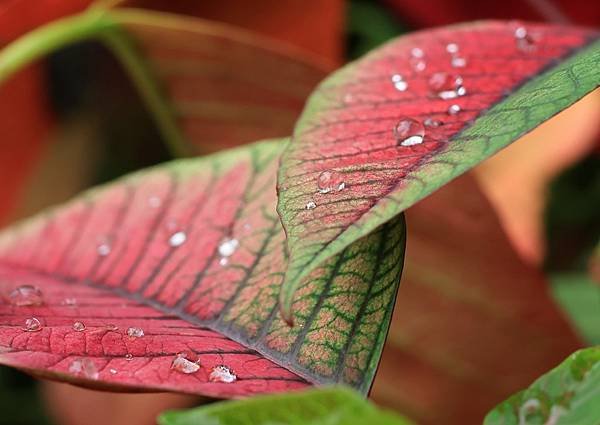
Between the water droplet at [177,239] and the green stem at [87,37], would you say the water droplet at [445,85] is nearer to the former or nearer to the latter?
the water droplet at [177,239]

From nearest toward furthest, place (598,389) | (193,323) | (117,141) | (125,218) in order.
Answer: (598,389) < (193,323) < (125,218) < (117,141)

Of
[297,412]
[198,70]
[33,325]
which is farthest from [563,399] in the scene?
[198,70]

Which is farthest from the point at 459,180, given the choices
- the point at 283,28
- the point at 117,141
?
the point at 117,141

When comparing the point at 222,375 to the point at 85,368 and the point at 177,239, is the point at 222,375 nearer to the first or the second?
the point at 85,368

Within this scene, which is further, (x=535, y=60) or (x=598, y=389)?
(x=535, y=60)

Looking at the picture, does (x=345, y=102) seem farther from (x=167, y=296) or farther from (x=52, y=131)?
(x=52, y=131)

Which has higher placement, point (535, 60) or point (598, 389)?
point (535, 60)
